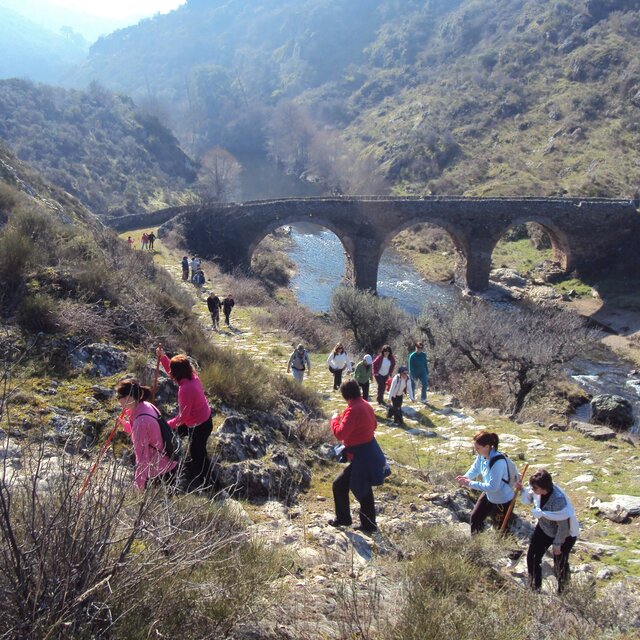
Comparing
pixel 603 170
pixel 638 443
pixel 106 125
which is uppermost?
pixel 106 125

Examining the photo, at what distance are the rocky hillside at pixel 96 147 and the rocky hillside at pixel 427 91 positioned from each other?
18.6m

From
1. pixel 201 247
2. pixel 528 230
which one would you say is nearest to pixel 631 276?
pixel 528 230

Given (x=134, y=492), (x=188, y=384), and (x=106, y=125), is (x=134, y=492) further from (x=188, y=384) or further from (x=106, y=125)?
(x=106, y=125)

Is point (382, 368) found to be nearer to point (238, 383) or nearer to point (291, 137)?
point (238, 383)

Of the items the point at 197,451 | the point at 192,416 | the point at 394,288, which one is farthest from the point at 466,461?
the point at 394,288

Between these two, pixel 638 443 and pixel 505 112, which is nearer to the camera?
pixel 638 443

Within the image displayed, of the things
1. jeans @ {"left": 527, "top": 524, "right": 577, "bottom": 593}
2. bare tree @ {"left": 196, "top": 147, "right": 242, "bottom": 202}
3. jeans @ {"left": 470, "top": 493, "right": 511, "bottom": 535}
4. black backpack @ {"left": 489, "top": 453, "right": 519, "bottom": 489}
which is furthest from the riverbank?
bare tree @ {"left": 196, "top": 147, "right": 242, "bottom": 202}

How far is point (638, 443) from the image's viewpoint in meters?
8.73

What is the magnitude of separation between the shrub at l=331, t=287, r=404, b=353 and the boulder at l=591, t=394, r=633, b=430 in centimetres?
733

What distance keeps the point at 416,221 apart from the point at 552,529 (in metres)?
29.3

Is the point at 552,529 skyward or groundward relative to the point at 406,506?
skyward

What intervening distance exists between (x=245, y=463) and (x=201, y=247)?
26.7 metres

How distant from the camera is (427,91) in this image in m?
80.9

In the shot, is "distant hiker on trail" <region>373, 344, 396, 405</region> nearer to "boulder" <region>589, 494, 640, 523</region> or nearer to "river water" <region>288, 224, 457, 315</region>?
"boulder" <region>589, 494, 640, 523</region>
